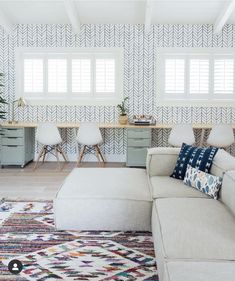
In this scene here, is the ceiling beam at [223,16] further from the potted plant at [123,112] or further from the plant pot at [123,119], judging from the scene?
the plant pot at [123,119]

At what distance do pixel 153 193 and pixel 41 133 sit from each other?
3716 mm

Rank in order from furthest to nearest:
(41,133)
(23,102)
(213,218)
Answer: (23,102), (41,133), (213,218)

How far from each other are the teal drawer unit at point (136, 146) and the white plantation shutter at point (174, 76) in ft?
3.67

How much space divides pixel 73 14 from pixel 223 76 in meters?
2.85

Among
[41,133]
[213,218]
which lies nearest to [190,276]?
[213,218]

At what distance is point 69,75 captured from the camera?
25.1 feet

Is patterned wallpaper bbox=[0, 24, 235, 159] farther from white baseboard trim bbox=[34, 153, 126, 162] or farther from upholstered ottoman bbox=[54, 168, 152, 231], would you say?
upholstered ottoman bbox=[54, 168, 152, 231]

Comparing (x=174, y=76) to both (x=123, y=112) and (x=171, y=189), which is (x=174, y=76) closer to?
(x=123, y=112)

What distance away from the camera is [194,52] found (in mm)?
7523

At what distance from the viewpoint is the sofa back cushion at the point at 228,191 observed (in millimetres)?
3000

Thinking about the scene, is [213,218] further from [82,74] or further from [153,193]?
[82,74]

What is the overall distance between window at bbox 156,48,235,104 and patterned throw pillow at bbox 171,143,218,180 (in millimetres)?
3648

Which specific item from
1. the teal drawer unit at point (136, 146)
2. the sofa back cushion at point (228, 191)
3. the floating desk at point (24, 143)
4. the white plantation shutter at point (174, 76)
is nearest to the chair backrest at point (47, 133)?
the floating desk at point (24, 143)

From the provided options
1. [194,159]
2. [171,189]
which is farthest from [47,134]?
[171,189]
